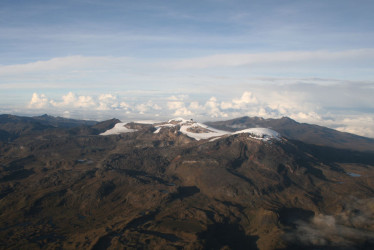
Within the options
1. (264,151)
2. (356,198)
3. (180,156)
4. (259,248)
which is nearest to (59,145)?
(180,156)

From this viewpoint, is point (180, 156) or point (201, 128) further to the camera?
point (201, 128)

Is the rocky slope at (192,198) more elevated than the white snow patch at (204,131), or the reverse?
the white snow patch at (204,131)

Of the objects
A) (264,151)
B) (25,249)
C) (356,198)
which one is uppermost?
(264,151)

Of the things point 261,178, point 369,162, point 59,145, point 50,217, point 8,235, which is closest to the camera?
point 8,235

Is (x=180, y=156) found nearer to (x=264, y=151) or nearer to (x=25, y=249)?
(x=264, y=151)

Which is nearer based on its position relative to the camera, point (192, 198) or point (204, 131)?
point (192, 198)

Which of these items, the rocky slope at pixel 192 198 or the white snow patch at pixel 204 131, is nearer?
the rocky slope at pixel 192 198

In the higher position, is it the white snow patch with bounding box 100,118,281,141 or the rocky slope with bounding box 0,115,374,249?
the white snow patch with bounding box 100,118,281,141

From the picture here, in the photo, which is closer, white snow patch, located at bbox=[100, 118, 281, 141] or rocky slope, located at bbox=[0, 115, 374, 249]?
rocky slope, located at bbox=[0, 115, 374, 249]
